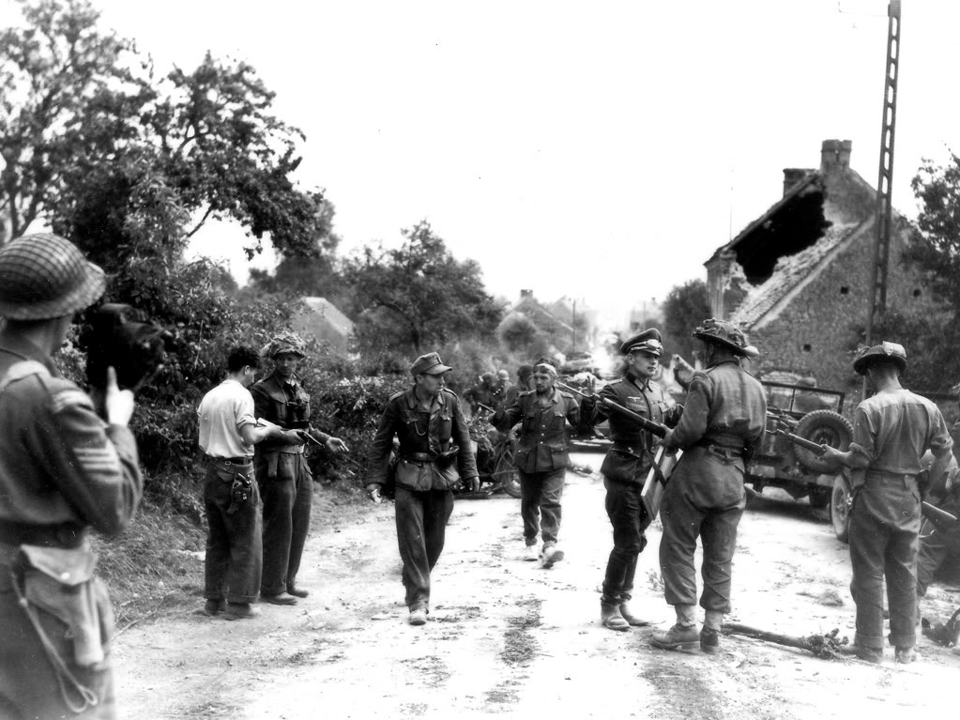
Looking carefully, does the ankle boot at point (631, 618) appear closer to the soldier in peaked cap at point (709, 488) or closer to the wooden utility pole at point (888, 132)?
the soldier in peaked cap at point (709, 488)

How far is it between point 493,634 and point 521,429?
3971mm

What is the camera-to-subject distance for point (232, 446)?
779cm

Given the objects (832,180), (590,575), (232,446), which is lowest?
(590,575)

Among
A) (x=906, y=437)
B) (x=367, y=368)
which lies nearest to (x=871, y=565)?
(x=906, y=437)

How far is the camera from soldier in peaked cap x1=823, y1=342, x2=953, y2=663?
710 cm

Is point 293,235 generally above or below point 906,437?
above

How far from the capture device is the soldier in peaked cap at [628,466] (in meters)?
7.59

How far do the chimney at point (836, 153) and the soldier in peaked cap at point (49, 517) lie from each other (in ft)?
106

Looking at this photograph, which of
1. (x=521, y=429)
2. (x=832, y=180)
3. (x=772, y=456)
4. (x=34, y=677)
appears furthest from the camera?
(x=832, y=180)

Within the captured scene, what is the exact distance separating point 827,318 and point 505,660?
26.9 metres

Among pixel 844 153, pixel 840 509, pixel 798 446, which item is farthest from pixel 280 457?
pixel 844 153

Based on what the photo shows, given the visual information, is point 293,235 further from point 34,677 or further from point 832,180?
point 34,677

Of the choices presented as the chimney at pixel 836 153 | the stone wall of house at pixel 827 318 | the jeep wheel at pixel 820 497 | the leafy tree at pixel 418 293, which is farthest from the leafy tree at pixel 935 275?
the leafy tree at pixel 418 293

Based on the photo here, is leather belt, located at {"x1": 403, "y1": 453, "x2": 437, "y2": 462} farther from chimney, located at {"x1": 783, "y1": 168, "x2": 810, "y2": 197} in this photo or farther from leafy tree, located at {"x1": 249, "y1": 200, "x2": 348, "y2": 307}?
leafy tree, located at {"x1": 249, "y1": 200, "x2": 348, "y2": 307}
